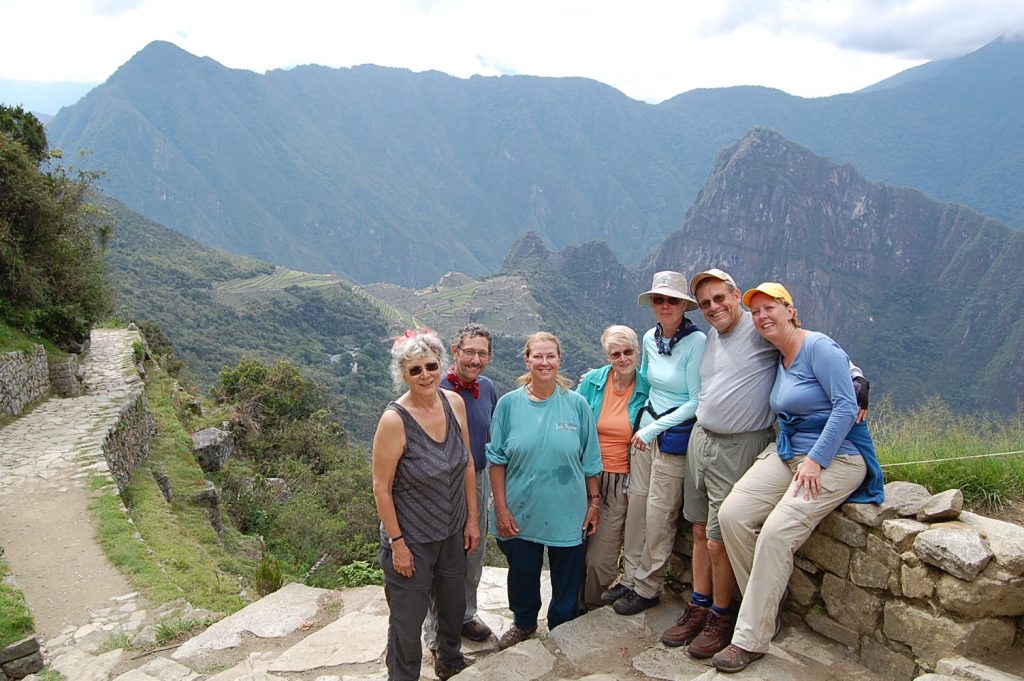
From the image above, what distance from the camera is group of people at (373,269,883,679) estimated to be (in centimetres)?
309

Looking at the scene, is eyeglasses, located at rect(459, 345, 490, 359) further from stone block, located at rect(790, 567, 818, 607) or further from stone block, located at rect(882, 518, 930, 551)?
stone block, located at rect(882, 518, 930, 551)

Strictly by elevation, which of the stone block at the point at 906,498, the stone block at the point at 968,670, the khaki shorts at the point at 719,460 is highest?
the khaki shorts at the point at 719,460

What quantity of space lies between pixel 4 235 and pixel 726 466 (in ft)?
42.6

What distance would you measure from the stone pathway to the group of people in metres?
4.13

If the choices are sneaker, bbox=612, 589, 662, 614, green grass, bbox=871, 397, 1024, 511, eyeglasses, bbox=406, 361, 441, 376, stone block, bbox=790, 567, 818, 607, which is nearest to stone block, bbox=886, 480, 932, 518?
stone block, bbox=790, 567, 818, 607

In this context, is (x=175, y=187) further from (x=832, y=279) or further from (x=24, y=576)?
(x=24, y=576)

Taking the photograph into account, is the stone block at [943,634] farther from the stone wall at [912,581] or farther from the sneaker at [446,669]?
the sneaker at [446,669]

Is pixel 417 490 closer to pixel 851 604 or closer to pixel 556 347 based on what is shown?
pixel 556 347

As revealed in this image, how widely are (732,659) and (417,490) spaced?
1654 mm

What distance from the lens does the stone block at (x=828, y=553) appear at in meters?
3.24

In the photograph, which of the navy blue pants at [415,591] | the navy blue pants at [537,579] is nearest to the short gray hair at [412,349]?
the navy blue pants at [415,591]

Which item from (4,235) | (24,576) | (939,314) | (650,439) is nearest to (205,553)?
(24,576)

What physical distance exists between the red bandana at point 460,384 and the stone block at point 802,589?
1963mm

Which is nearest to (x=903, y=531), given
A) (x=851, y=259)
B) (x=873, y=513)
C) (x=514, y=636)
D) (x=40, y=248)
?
(x=873, y=513)
